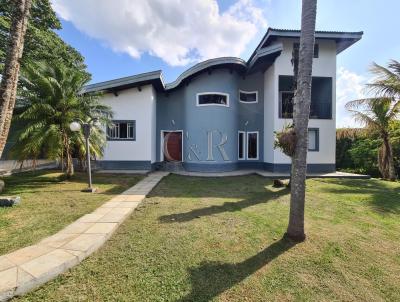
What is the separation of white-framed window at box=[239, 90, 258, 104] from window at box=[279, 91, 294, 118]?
2.06 metres

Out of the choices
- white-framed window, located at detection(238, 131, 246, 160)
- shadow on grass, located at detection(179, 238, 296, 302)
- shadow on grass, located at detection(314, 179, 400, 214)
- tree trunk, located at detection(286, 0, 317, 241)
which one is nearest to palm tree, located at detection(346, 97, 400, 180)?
shadow on grass, located at detection(314, 179, 400, 214)

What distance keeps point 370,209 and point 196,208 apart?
5.41 meters

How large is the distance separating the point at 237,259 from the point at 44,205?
576 centimetres

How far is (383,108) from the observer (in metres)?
13.9

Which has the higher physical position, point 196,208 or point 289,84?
point 289,84

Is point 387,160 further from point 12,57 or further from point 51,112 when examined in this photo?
point 12,57

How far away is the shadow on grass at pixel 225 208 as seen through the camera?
5912 mm

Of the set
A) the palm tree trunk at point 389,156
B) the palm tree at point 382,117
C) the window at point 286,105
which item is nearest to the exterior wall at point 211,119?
the window at point 286,105

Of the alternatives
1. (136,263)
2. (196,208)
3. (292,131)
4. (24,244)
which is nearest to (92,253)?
(136,263)

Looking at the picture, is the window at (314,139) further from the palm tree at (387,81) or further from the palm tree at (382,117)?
the palm tree at (387,81)

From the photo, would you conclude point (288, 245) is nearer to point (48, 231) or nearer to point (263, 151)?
point (48, 231)

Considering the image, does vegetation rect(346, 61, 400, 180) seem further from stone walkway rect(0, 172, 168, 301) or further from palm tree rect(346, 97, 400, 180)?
stone walkway rect(0, 172, 168, 301)

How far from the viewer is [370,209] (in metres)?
7.37

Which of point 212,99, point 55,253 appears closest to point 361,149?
point 212,99
